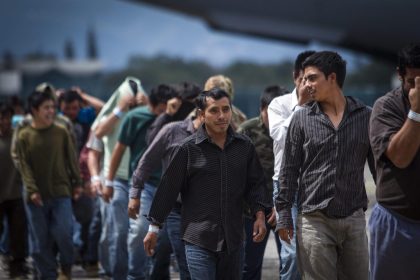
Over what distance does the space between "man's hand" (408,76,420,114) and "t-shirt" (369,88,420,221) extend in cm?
22

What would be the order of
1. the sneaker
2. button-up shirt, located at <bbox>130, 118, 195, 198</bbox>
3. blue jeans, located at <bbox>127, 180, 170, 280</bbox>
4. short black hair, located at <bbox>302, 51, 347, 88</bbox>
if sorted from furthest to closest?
the sneaker
blue jeans, located at <bbox>127, 180, 170, 280</bbox>
button-up shirt, located at <bbox>130, 118, 195, 198</bbox>
short black hair, located at <bbox>302, 51, 347, 88</bbox>

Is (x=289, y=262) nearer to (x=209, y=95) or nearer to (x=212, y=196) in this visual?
(x=212, y=196)

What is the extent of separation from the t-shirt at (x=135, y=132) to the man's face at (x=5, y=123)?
2235 mm

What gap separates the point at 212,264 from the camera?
537cm

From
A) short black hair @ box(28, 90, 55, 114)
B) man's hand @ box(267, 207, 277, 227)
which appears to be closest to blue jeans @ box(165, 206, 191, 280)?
man's hand @ box(267, 207, 277, 227)

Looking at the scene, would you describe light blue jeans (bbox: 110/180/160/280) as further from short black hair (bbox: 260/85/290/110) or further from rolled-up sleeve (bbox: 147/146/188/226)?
rolled-up sleeve (bbox: 147/146/188/226)

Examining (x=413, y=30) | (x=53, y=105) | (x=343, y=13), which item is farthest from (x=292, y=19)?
(x=53, y=105)

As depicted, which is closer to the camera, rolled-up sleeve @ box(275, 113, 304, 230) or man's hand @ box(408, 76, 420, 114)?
man's hand @ box(408, 76, 420, 114)

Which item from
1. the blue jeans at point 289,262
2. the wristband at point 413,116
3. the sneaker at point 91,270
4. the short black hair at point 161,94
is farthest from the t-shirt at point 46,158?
the wristband at point 413,116

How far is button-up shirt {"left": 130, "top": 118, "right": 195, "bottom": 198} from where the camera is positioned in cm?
650

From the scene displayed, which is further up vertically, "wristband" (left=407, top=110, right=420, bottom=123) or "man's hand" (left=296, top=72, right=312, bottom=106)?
"man's hand" (left=296, top=72, right=312, bottom=106)

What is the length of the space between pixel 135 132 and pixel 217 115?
220 centimetres

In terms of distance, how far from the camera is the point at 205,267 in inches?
209

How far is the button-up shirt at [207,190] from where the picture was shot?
17.6 ft
